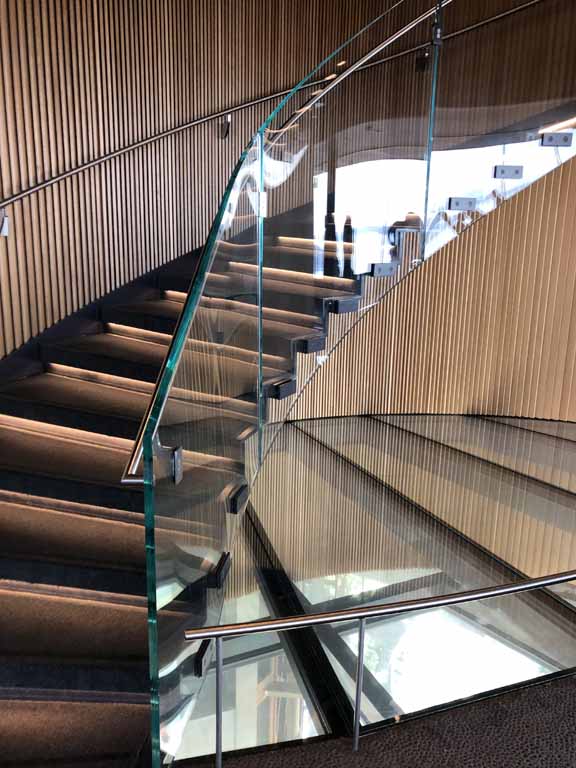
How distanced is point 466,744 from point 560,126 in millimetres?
3485

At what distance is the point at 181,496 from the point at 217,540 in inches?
25.6

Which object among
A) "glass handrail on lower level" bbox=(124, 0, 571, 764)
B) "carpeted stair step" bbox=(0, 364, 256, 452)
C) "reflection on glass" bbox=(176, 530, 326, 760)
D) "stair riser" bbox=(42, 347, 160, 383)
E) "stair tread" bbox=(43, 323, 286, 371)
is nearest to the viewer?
"glass handrail on lower level" bbox=(124, 0, 571, 764)

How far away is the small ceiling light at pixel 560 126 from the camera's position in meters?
4.00

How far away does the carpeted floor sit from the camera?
2303 millimetres

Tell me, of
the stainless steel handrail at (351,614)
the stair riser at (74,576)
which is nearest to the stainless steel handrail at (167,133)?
the stair riser at (74,576)

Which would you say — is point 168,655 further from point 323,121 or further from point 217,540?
point 323,121

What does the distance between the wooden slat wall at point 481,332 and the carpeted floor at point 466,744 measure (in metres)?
5.65

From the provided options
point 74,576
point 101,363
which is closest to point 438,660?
point 74,576

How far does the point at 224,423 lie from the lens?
8.27 ft

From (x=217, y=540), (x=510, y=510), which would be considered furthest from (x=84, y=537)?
(x=510, y=510)

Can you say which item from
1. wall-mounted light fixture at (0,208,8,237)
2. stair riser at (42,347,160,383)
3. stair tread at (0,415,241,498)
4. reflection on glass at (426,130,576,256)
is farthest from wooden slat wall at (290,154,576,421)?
stair tread at (0,415,241,498)

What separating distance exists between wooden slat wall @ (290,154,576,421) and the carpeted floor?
5646mm

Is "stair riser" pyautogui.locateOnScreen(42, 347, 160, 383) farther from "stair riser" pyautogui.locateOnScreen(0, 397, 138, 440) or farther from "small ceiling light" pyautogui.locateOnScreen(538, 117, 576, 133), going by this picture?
"small ceiling light" pyautogui.locateOnScreen(538, 117, 576, 133)

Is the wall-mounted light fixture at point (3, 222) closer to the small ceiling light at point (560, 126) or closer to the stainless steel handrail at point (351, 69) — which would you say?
the stainless steel handrail at point (351, 69)
